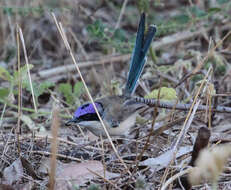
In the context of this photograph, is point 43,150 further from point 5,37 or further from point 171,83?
point 5,37

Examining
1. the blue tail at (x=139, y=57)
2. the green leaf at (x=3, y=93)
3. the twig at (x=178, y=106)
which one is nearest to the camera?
the twig at (x=178, y=106)

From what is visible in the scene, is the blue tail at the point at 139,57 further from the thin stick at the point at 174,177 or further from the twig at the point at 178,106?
the thin stick at the point at 174,177

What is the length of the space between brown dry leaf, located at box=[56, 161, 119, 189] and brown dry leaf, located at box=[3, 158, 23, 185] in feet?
0.86

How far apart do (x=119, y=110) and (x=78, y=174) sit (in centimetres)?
95

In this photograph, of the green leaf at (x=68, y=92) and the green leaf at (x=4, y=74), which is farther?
the green leaf at (x=68, y=92)

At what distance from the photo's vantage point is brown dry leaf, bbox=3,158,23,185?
2602 millimetres

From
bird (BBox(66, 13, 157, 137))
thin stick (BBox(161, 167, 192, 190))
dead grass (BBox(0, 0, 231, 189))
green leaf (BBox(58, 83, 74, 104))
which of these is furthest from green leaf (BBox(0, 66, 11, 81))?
thin stick (BBox(161, 167, 192, 190))

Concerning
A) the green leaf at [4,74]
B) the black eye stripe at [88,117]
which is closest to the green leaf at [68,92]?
the green leaf at [4,74]

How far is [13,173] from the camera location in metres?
2.65

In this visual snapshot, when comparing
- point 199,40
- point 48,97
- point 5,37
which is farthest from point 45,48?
point 199,40

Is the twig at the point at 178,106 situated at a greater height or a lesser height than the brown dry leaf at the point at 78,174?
greater

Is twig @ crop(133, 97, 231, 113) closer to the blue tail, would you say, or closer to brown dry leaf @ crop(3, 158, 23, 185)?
the blue tail

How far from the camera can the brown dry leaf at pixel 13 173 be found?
8.54 ft

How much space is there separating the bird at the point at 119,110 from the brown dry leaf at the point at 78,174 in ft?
1.51
